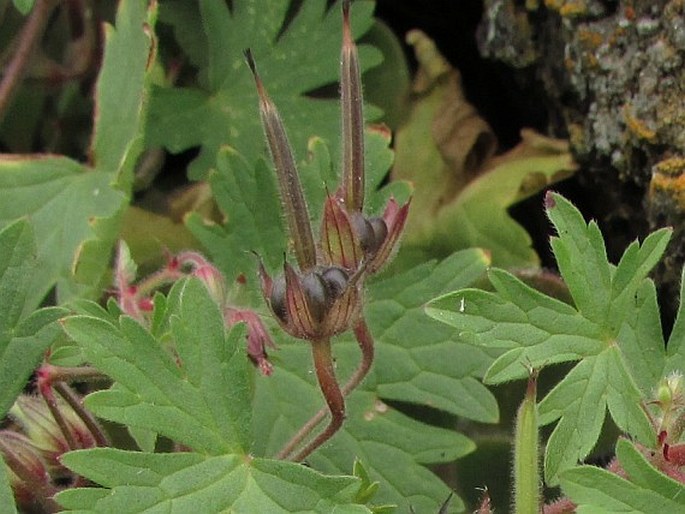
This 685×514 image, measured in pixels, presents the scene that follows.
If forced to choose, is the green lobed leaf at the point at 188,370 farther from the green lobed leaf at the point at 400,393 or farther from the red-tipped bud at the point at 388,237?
the green lobed leaf at the point at 400,393

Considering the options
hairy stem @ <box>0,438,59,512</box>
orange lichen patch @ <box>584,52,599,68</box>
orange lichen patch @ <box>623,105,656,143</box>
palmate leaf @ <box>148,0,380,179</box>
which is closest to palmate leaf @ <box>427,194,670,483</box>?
orange lichen patch @ <box>623,105,656,143</box>

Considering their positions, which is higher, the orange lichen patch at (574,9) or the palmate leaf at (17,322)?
the orange lichen patch at (574,9)

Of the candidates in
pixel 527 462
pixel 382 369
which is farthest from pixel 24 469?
pixel 527 462

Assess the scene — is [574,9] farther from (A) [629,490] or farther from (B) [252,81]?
(A) [629,490]

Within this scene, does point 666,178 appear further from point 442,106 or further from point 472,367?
point 442,106

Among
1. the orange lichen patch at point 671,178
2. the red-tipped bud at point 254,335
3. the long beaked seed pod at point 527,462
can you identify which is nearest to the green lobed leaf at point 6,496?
the red-tipped bud at point 254,335

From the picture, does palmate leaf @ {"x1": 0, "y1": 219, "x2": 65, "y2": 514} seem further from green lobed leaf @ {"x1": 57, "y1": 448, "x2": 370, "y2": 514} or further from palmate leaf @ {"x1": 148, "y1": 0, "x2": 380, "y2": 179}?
palmate leaf @ {"x1": 148, "y1": 0, "x2": 380, "y2": 179}

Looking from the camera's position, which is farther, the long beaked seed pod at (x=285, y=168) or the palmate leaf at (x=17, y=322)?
the palmate leaf at (x=17, y=322)
